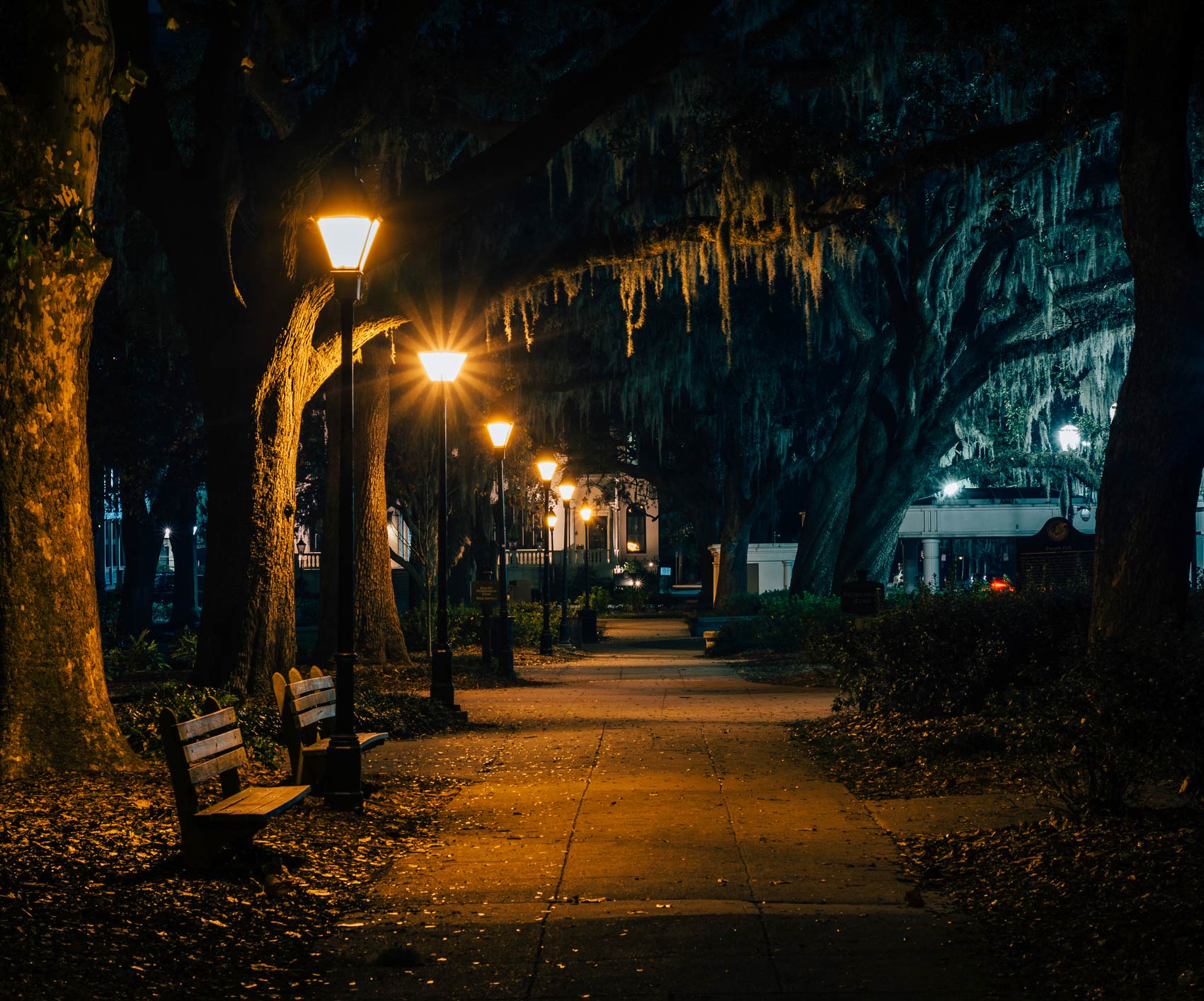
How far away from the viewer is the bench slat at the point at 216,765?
23.5 ft

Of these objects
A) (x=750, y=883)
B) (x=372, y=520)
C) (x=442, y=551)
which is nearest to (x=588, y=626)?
(x=372, y=520)

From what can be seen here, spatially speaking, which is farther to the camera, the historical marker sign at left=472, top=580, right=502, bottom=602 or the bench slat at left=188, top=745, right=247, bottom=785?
the historical marker sign at left=472, top=580, right=502, bottom=602

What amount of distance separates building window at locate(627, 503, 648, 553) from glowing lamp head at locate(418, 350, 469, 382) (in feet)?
189

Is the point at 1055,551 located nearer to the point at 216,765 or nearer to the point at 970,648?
the point at 970,648

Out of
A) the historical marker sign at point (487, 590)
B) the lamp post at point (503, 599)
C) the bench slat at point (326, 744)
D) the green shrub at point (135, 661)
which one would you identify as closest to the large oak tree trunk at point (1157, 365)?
the bench slat at point (326, 744)

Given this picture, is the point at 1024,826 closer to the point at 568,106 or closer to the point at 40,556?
the point at 40,556

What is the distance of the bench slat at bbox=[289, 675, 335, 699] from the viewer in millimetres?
9719

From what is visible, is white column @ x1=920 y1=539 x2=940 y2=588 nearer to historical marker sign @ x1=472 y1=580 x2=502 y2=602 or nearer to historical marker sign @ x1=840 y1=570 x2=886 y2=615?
historical marker sign @ x1=472 y1=580 x2=502 y2=602

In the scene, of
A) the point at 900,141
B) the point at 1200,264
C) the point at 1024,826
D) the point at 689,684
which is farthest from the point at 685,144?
the point at 1024,826

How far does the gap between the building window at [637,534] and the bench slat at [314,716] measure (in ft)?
211

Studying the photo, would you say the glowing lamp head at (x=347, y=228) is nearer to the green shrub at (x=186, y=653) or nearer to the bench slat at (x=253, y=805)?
the bench slat at (x=253, y=805)

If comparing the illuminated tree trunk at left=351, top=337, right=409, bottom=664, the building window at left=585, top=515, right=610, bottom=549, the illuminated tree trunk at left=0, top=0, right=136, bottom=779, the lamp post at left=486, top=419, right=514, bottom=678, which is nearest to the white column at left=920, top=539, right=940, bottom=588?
the building window at left=585, top=515, right=610, bottom=549

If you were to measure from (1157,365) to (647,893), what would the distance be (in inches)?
265

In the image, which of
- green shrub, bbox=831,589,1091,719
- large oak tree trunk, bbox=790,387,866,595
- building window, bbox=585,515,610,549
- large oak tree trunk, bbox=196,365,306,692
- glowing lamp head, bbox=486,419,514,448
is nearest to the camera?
green shrub, bbox=831,589,1091,719
